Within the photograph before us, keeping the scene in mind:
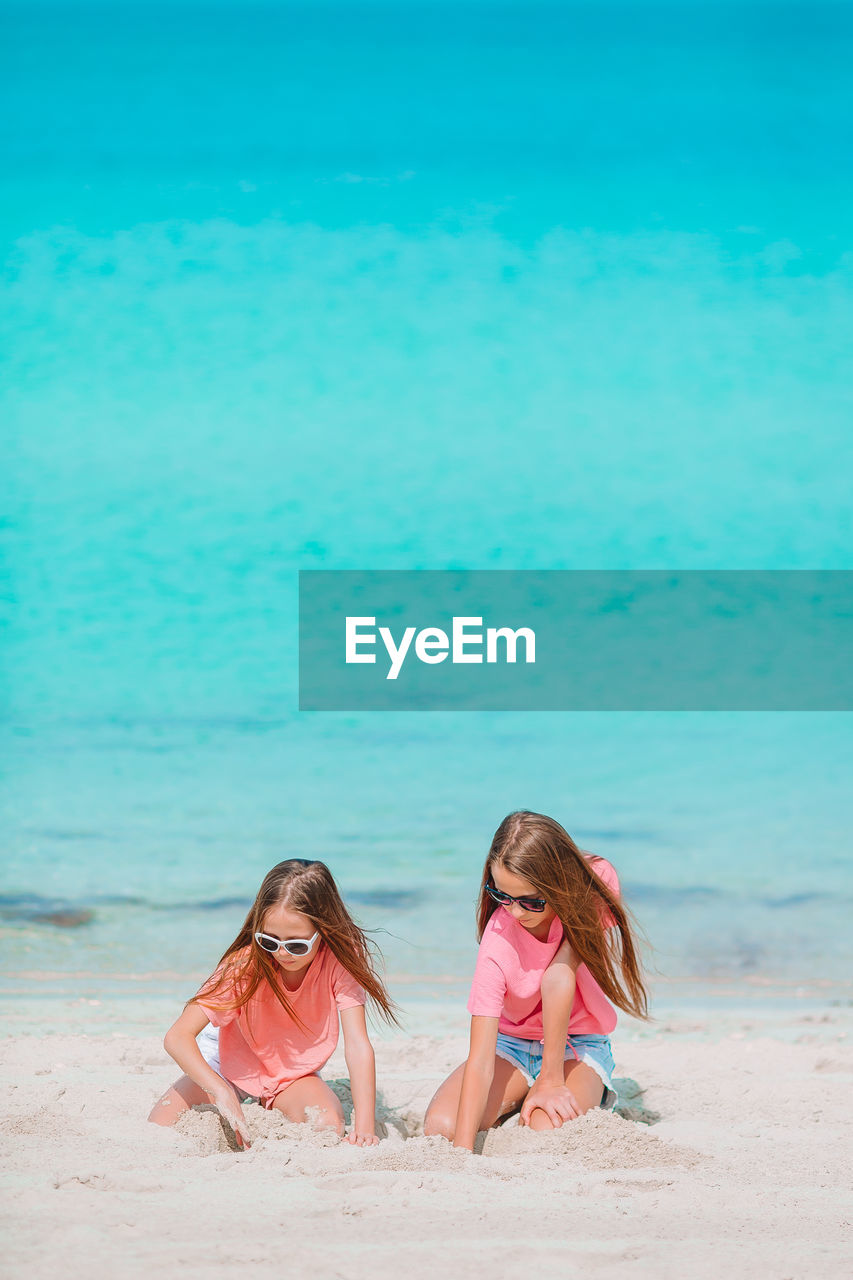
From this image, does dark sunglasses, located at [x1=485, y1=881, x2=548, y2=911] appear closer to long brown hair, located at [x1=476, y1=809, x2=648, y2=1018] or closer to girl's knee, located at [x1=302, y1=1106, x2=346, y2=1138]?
long brown hair, located at [x1=476, y1=809, x2=648, y2=1018]

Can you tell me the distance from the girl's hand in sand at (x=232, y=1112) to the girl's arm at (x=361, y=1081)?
10.9 inches

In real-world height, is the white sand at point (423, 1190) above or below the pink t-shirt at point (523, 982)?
below

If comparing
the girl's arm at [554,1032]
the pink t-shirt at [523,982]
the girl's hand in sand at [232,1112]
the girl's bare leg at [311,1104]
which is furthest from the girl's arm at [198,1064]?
the girl's arm at [554,1032]

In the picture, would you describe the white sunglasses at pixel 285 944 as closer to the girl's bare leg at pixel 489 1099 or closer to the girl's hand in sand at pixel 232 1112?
the girl's hand in sand at pixel 232 1112

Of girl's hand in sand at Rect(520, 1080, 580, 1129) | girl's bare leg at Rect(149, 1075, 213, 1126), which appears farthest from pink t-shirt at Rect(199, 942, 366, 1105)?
girl's hand in sand at Rect(520, 1080, 580, 1129)

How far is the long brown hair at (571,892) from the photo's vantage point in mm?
3152

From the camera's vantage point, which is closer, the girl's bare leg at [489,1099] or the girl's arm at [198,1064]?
the girl's arm at [198,1064]

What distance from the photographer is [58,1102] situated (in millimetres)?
3371

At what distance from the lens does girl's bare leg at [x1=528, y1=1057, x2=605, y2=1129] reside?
3190 millimetres

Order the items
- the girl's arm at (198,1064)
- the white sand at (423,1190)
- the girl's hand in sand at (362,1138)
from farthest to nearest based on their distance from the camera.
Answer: the girl's arm at (198,1064), the girl's hand in sand at (362,1138), the white sand at (423,1190)

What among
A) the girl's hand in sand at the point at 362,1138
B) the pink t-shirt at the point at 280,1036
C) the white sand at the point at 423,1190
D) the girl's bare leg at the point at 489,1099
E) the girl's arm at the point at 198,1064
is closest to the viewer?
the white sand at the point at 423,1190

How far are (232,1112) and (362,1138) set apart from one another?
0.36 m

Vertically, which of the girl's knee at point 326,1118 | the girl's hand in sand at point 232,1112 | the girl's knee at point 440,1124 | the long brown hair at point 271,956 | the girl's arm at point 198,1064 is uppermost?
the long brown hair at point 271,956

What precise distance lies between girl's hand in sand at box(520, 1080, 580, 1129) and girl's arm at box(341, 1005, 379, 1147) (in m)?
0.44
